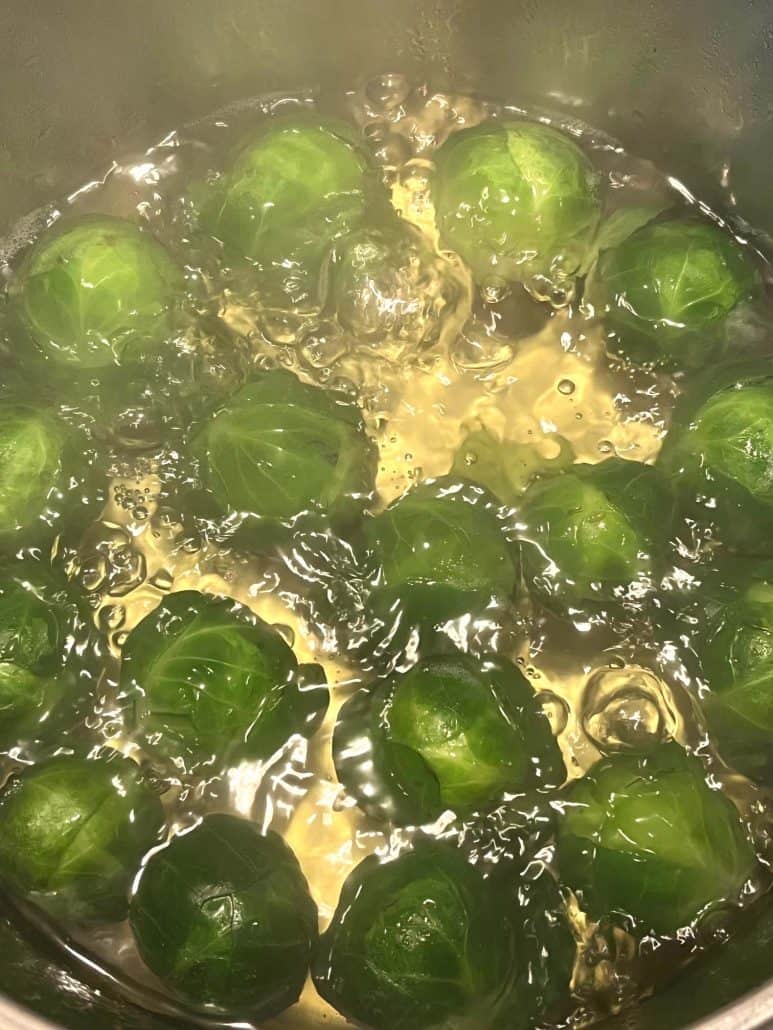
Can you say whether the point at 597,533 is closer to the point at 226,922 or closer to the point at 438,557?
the point at 438,557

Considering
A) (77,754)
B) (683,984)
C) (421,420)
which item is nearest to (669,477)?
(421,420)

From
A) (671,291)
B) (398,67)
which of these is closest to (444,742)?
(671,291)

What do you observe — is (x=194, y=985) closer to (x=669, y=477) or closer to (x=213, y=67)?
(x=669, y=477)

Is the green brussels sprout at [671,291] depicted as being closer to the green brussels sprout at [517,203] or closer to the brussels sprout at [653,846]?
the green brussels sprout at [517,203]

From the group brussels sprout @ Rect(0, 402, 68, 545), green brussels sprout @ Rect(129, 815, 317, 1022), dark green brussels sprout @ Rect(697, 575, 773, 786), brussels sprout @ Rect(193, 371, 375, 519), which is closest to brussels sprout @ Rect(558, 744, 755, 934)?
dark green brussels sprout @ Rect(697, 575, 773, 786)

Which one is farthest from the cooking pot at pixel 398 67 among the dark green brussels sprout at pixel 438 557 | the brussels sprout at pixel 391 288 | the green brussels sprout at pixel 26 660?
the dark green brussels sprout at pixel 438 557

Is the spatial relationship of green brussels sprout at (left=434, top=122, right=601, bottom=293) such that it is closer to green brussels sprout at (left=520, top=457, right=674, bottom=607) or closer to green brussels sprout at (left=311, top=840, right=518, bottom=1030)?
green brussels sprout at (left=520, top=457, right=674, bottom=607)
